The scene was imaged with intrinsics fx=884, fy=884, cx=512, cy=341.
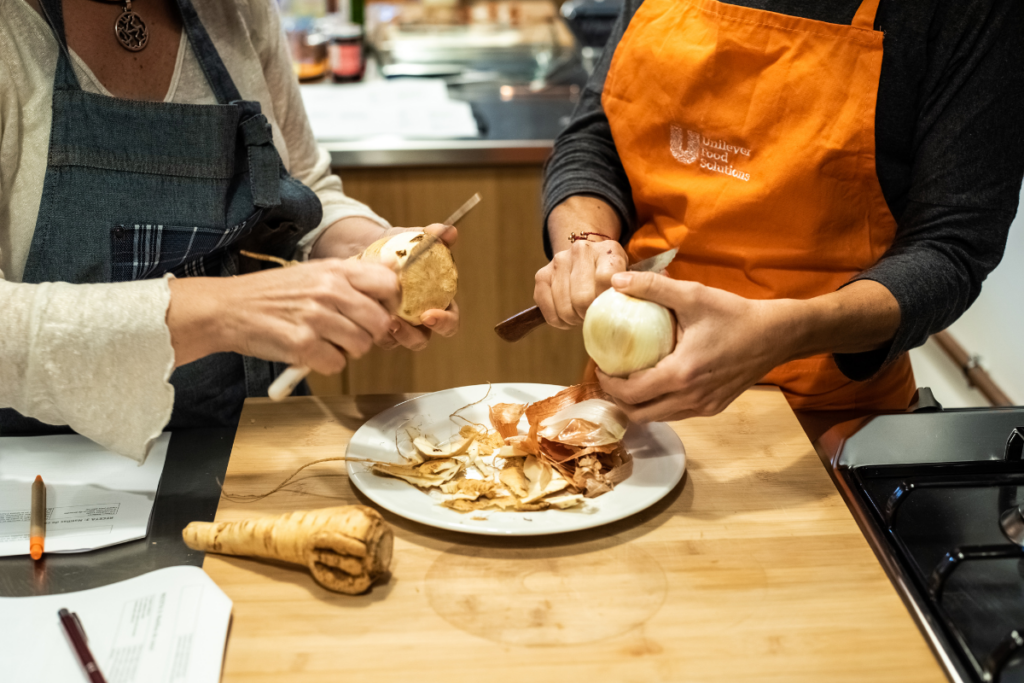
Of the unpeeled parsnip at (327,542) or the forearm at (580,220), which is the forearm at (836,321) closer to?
the forearm at (580,220)

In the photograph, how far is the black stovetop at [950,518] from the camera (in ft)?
2.70

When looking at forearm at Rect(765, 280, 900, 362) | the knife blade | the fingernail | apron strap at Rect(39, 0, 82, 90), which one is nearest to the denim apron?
apron strap at Rect(39, 0, 82, 90)

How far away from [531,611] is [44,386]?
562 mm

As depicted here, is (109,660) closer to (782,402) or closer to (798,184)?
(782,402)

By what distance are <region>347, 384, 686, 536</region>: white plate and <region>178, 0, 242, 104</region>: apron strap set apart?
0.52 meters

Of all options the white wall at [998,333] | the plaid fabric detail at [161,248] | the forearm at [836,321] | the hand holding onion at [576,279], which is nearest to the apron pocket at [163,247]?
the plaid fabric detail at [161,248]

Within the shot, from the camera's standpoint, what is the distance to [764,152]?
1251 millimetres

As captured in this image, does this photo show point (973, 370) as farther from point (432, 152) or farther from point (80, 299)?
point (80, 299)

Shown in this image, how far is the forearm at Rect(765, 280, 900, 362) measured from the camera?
40.6 inches

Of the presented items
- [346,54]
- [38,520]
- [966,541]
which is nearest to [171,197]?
[38,520]

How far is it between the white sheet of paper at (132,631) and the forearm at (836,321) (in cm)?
67

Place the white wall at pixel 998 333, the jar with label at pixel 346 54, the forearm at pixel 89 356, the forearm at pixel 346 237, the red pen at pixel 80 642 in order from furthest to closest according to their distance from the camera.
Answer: the jar with label at pixel 346 54 < the white wall at pixel 998 333 < the forearm at pixel 346 237 < the forearm at pixel 89 356 < the red pen at pixel 80 642

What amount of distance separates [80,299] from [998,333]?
1.94m

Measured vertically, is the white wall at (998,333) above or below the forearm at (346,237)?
below
